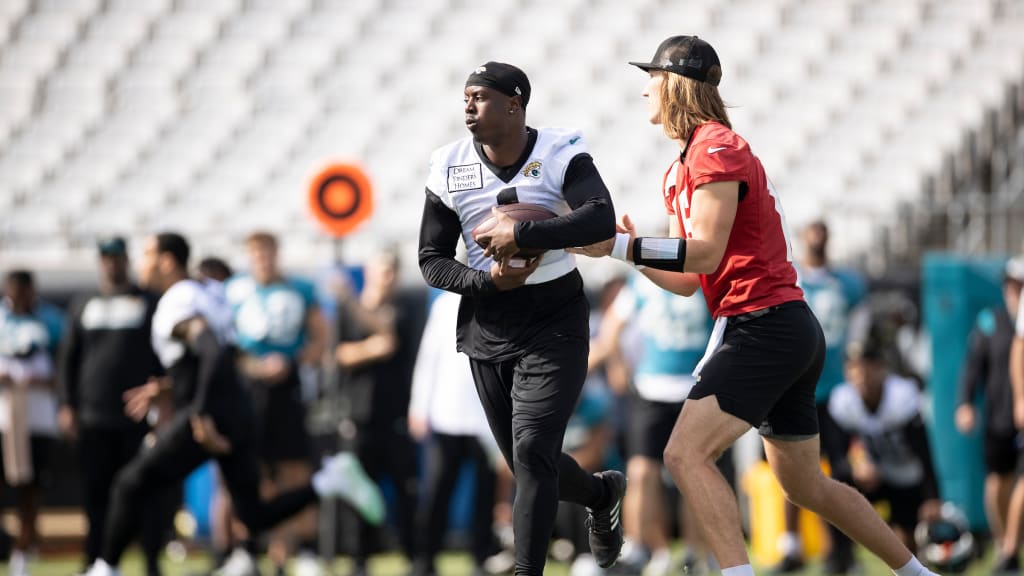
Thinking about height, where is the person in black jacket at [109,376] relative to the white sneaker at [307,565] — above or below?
above

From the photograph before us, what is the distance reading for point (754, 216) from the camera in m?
5.57

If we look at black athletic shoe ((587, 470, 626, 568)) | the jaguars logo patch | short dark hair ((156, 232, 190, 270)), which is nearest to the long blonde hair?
the jaguars logo patch

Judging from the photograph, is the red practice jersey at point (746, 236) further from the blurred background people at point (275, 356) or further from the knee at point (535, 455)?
the blurred background people at point (275, 356)

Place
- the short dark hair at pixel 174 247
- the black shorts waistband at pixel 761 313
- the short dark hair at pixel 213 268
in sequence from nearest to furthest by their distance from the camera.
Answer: the black shorts waistband at pixel 761 313 → the short dark hair at pixel 174 247 → the short dark hair at pixel 213 268

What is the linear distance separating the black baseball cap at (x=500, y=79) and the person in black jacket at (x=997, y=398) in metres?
6.41

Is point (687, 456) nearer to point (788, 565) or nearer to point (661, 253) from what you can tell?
point (661, 253)

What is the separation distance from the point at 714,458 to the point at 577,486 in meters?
0.71

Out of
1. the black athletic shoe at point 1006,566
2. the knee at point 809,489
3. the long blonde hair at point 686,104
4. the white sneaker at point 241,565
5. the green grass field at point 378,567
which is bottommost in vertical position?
the green grass field at point 378,567

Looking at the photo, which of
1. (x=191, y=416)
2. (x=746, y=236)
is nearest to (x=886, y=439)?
(x=191, y=416)

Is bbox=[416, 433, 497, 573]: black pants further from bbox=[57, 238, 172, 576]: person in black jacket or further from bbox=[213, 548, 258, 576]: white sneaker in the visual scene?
bbox=[57, 238, 172, 576]: person in black jacket

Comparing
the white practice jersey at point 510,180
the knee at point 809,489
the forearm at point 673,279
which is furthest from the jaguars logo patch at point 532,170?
the knee at point 809,489

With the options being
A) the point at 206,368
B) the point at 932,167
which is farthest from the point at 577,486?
the point at 932,167

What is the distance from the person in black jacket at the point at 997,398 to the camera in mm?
11039

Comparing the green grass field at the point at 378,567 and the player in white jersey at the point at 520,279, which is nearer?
the player in white jersey at the point at 520,279
